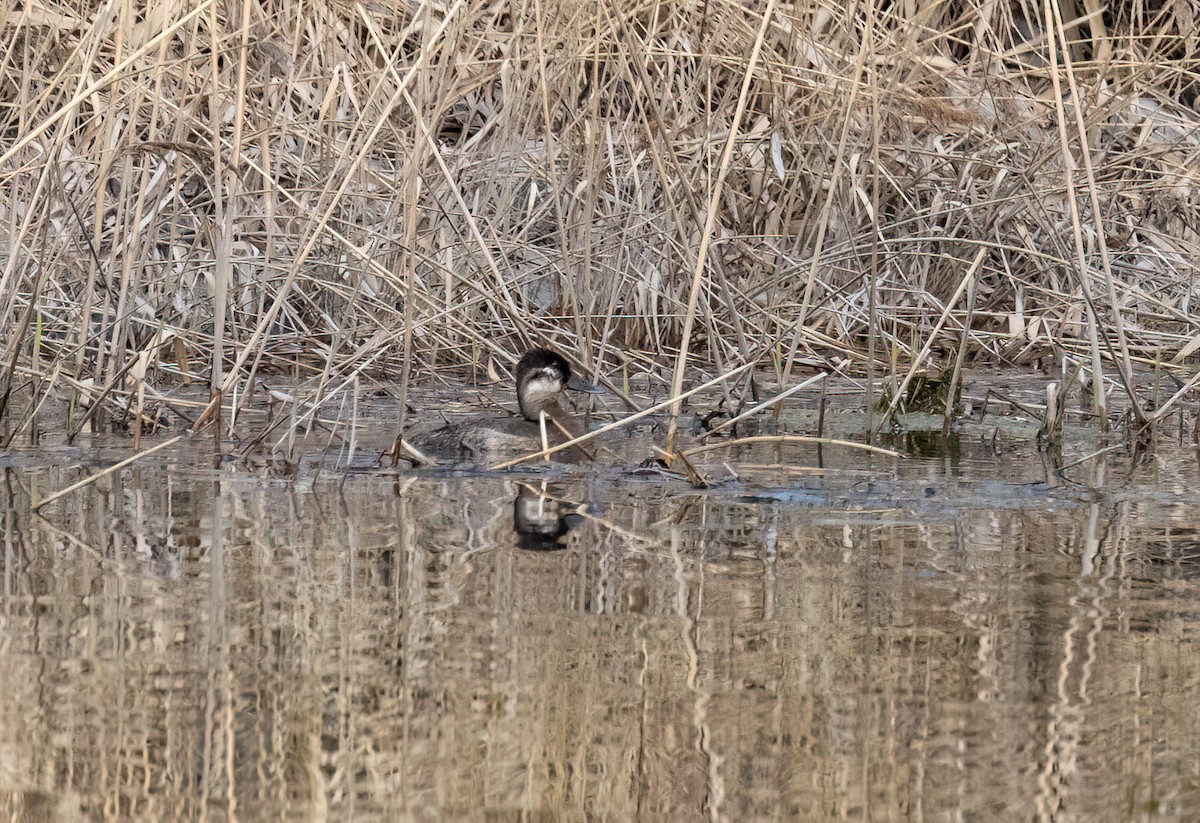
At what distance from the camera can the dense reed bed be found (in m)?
5.86

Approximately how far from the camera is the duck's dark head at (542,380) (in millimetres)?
5992

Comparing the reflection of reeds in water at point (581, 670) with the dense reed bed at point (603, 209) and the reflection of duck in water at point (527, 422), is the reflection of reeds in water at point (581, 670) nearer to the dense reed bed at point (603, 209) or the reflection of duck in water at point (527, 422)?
the reflection of duck in water at point (527, 422)

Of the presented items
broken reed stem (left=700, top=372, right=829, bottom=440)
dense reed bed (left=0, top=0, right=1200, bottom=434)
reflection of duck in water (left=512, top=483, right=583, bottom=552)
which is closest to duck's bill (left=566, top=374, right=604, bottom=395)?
dense reed bed (left=0, top=0, right=1200, bottom=434)

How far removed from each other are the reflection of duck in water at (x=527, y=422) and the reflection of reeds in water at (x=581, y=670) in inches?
54.9

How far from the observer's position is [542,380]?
19.8 ft

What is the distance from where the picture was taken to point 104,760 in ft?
7.62

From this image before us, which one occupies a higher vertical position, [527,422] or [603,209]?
[603,209]

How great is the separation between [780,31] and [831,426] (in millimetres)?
2201

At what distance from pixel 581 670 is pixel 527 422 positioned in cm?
319

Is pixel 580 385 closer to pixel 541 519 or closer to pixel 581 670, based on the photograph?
pixel 541 519

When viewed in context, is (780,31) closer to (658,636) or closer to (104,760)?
(658,636)

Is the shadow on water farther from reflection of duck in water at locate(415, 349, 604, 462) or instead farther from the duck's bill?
the duck's bill

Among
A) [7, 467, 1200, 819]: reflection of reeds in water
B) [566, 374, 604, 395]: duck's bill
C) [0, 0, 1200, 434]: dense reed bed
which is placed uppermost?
[0, 0, 1200, 434]: dense reed bed

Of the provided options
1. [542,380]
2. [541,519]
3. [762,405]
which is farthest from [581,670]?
[542,380]
